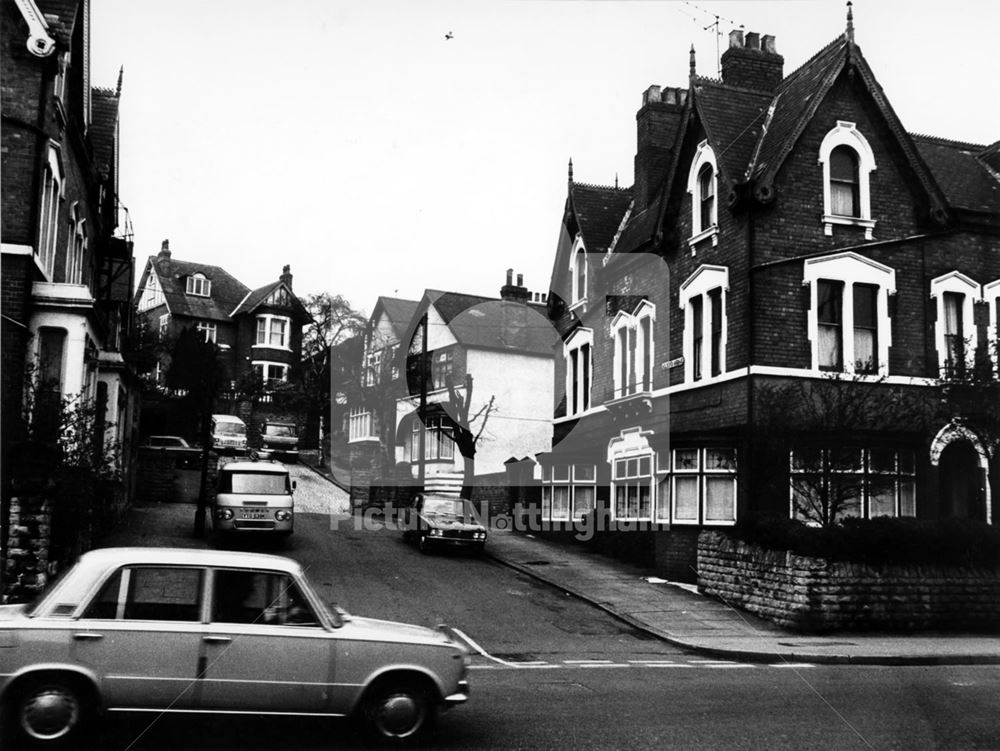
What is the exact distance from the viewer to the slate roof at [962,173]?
80.9 feet

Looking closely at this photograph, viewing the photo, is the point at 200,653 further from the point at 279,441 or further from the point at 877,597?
the point at 279,441

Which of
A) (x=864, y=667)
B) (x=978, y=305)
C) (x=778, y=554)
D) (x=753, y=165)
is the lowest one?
(x=864, y=667)

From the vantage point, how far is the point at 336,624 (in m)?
8.39

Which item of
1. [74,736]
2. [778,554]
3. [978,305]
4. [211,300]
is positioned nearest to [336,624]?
[74,736]

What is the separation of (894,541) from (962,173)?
40.3ft

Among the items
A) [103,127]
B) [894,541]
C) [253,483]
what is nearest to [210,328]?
[103,127]

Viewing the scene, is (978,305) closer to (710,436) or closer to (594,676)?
(710,436)

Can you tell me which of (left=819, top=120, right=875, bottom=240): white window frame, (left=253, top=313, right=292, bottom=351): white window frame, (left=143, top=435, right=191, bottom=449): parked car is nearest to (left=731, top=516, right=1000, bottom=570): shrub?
(left=819, top=120, right=875, bottom=240): white window frame

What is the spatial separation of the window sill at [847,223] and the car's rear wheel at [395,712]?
18.0 meters

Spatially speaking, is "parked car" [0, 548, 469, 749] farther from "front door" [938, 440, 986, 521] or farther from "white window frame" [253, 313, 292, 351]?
"white window frame" [253, 313, 292, 351]

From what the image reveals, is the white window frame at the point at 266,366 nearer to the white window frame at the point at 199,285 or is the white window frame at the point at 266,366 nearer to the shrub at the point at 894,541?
the white window frame at the point at 199,285

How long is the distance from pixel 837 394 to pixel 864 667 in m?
7.42

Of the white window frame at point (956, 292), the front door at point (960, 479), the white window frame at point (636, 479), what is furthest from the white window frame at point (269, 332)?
the front door at point (960, 479)

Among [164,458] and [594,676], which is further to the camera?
[164,458]
